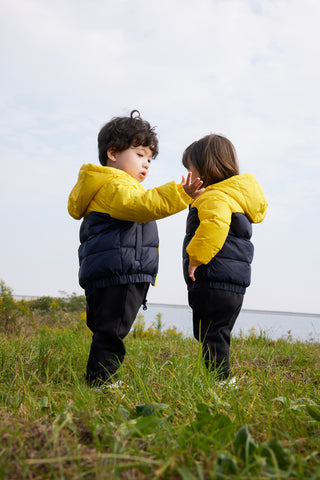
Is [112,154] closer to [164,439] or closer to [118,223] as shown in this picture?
[118,223]

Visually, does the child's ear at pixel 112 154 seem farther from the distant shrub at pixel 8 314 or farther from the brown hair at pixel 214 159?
the distant shrub at pixel 8 314

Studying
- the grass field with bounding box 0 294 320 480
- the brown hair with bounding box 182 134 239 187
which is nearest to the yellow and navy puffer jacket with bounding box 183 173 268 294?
the brown hair with bounding box 182 134 239 187

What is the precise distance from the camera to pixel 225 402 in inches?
71.5

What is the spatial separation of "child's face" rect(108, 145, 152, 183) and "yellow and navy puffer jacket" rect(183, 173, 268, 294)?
20.8 inches

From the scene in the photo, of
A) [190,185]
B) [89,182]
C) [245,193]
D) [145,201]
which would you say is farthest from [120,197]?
[245,193]

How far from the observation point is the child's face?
3.25 meters

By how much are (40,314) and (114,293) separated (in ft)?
19.2

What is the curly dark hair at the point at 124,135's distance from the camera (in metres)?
3.27

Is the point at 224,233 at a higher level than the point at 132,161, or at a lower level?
lower

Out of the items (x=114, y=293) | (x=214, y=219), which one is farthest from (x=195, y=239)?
(x=114, y=293)

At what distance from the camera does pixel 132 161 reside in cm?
326

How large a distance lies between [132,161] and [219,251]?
3.39 ft

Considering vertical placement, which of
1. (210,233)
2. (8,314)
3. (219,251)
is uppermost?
(210,233)

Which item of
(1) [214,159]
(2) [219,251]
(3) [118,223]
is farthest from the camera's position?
(1) [214,159]
